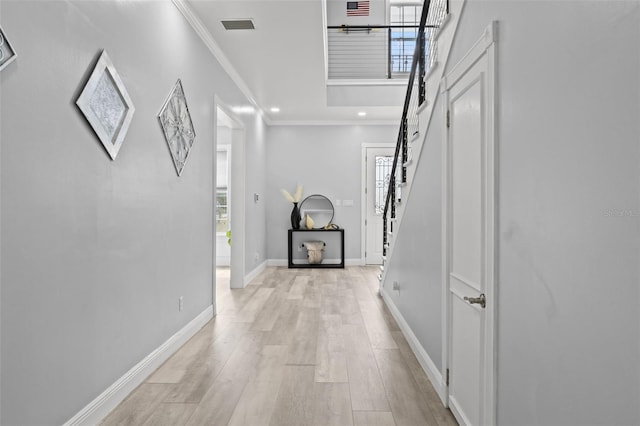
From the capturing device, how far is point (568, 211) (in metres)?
1.23

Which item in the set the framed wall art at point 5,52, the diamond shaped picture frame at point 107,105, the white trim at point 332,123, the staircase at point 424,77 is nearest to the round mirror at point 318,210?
the white trim at point 332,123

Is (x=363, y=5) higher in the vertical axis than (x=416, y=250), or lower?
higher

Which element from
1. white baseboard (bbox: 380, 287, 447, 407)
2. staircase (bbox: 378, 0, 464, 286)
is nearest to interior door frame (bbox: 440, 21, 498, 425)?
staircase (bbox: 378, 0, 464, 286)

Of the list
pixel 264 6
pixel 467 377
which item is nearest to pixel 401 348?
pixel 467 377

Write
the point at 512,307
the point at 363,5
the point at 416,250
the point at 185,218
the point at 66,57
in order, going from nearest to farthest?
the point at 512,307 < the point at 66,57 < the point at 416,250 < the point at 185,218 < the point at 363,5

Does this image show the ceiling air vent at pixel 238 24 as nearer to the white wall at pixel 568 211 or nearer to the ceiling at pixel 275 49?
the ceiling at pixel 275 49

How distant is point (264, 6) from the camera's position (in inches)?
137

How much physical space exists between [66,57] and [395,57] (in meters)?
6.32

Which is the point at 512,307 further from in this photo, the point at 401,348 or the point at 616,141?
the point at 401,348

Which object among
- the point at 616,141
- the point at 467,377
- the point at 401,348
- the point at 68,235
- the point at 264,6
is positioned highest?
the point at 264,6

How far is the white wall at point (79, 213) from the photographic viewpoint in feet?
5.59

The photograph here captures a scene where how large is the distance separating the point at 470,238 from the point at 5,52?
2.11 meters

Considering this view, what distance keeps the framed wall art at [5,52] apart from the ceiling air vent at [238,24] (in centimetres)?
236

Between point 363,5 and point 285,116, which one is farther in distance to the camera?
point 285,116
